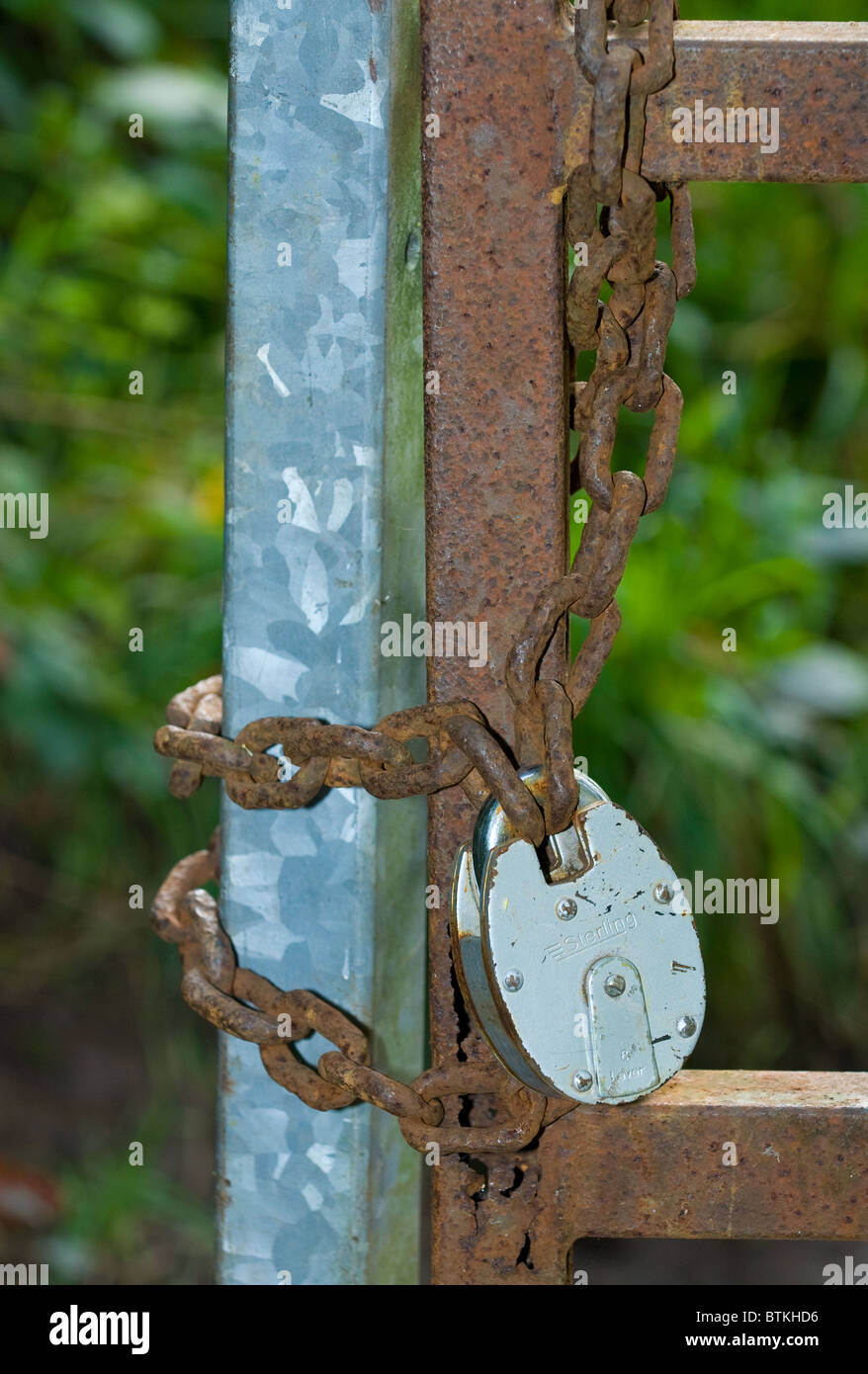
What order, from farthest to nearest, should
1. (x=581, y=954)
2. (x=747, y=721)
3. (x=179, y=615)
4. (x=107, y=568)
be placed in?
1. (x=107, y=568)
2. (x=179, y=615)
3. (x=747, y=721)
4. (x=581, y=954)

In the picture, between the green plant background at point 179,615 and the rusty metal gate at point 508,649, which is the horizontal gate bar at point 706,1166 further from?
the green plant background at point 179,615

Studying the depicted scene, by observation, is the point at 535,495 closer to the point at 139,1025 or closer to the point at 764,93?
the point at 764,93

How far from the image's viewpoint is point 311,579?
0.56 m

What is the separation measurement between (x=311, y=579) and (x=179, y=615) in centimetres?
152

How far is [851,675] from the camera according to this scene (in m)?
1.96

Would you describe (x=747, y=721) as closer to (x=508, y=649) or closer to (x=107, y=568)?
(x=107, y=568)

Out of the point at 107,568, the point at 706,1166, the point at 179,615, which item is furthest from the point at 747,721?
the point at 706,1166

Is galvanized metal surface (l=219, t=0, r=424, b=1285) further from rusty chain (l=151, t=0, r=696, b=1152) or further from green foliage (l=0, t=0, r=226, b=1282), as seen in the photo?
green foliage (l=0, t=0, r=226, b=1282)

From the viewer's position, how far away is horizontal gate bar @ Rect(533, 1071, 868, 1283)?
58 cm

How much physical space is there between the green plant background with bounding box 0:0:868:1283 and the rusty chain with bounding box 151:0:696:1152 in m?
1.24

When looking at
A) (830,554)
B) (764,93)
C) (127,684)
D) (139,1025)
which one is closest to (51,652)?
(127,684)

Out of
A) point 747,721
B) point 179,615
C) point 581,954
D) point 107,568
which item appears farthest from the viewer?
point 107,568

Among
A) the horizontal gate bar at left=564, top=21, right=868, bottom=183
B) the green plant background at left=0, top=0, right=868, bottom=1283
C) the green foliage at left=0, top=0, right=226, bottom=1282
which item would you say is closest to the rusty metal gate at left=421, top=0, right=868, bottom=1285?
the horizontal gate bar at left=564, top=21, right=868, bottom=183

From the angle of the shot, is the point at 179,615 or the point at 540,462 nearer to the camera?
the point at 540,462
